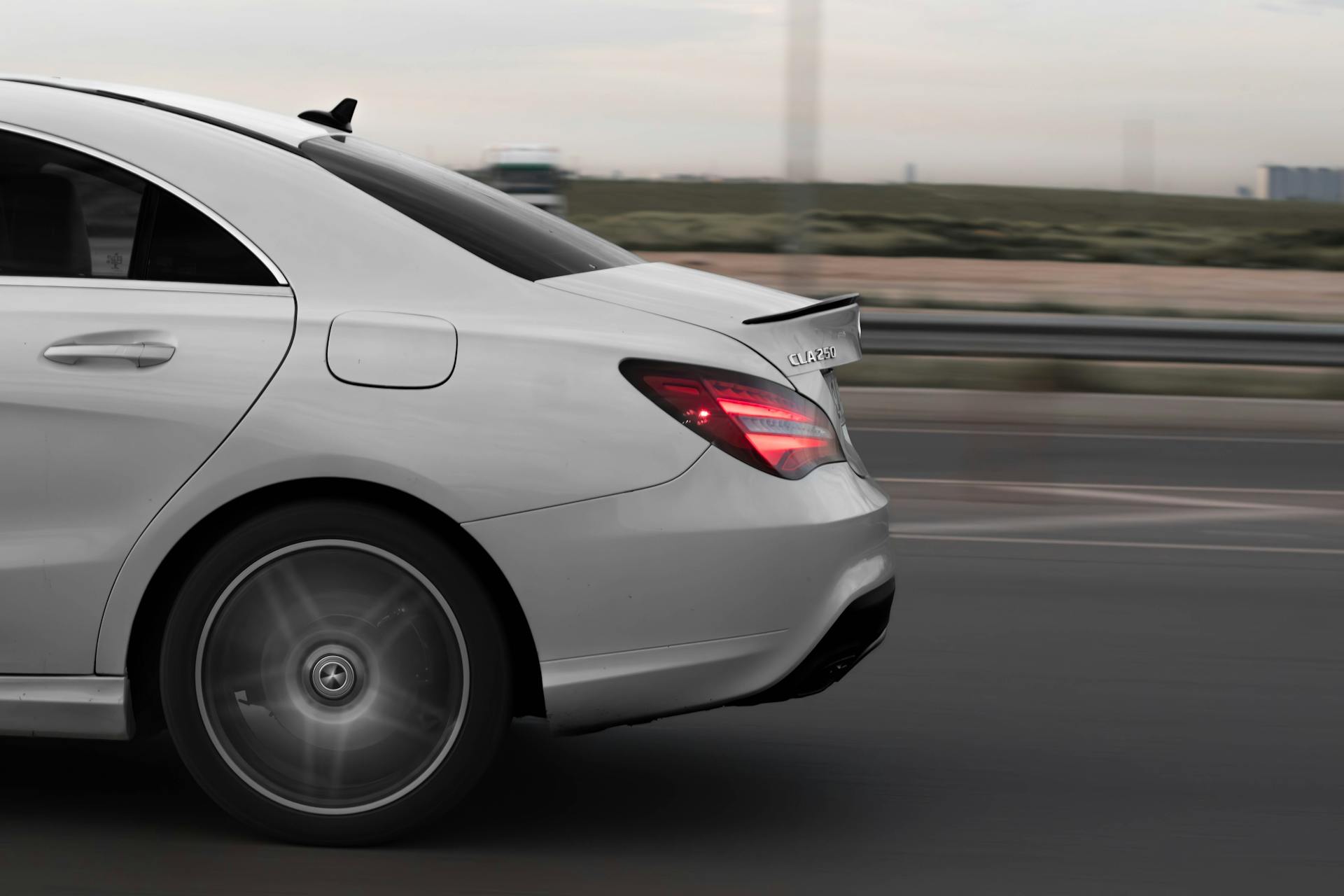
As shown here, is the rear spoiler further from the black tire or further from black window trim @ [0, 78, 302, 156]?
black window trim @ [0, 78, 302, 156]

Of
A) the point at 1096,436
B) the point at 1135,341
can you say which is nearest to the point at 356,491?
the point at 1096,436

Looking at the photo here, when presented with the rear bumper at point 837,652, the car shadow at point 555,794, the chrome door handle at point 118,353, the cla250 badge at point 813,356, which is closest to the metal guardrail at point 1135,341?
the car shadow at point 555,794

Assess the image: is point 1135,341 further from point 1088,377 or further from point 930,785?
point 930,785

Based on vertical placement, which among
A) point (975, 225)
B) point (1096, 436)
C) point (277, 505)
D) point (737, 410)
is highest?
point (975, 225)

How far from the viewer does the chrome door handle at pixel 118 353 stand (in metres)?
3.71

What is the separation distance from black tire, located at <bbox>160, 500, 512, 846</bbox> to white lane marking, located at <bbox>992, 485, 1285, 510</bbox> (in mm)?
6210

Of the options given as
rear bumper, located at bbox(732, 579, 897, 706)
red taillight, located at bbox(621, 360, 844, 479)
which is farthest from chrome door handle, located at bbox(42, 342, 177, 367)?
rear bumper, located at bbox(732, 579, 897, 706)

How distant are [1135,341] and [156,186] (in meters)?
9.94

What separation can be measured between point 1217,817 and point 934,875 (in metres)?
0.87

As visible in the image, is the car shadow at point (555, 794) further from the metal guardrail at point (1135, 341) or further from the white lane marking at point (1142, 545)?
the metal guardrail at point (1135, 341)

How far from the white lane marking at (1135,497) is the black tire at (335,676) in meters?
6.21

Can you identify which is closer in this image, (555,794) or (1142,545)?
(555,794)

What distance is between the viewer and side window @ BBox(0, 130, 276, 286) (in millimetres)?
3834

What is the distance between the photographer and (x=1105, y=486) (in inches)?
386
